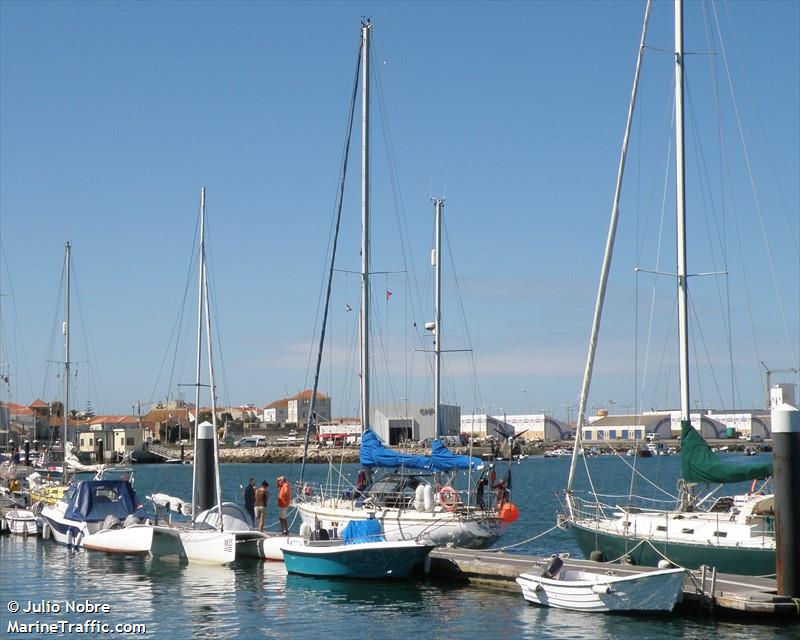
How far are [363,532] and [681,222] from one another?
39.0 ft

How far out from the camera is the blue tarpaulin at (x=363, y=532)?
27812 mm

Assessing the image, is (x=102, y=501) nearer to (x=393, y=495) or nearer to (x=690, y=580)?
(x=393, y=495)

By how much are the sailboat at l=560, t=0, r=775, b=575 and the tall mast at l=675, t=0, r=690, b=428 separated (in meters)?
0.02

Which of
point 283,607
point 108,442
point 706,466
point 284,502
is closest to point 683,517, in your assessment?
point 706,466

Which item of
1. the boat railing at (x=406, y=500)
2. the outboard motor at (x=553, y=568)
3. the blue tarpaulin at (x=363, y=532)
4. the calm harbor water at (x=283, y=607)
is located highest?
the boat railing at (x=406, y=500)

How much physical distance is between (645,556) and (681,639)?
208 inches

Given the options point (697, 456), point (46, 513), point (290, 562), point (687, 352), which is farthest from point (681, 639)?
point (46, 513)

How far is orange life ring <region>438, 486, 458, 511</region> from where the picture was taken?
3055 cm

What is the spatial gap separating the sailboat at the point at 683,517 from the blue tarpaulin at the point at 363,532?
16.3 feet

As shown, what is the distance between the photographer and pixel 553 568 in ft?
78.8

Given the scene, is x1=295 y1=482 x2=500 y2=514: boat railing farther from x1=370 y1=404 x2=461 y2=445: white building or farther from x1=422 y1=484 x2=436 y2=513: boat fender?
Result: x1=370 y1=404 x2=461 y2=445: white building

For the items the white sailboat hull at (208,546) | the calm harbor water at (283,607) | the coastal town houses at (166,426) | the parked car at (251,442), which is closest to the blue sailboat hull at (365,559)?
the calm harbor water at (283,607)

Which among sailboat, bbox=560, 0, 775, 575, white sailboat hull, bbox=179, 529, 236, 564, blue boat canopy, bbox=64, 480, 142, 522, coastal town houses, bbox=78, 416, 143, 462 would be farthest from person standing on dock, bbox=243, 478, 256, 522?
coastal town houses, bbox=78, 416, 143, 462

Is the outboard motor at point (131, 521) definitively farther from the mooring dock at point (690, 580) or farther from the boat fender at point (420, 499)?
the mooring dock at point (690, 580)
